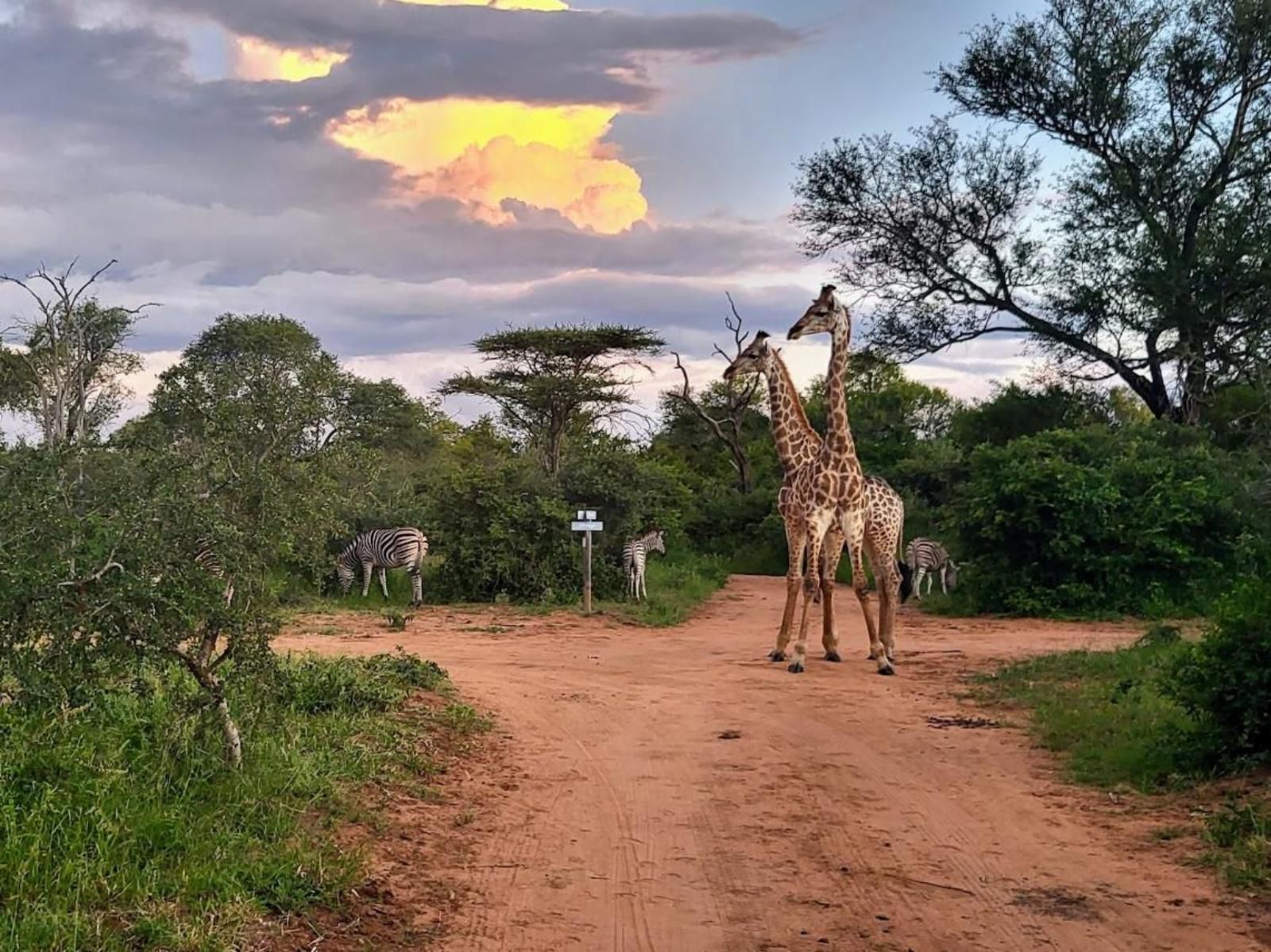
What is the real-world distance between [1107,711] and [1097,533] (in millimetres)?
9367

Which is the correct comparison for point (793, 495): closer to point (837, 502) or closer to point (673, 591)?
point (837, 502)

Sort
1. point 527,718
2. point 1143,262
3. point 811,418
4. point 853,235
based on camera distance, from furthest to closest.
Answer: point 811,418 < point 853,235 < point 1143,262 < point 527,718

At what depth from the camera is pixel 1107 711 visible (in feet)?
29.7

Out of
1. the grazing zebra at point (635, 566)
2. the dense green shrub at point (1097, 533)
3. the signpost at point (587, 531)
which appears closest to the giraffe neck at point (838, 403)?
the signpost at point (587, 531)

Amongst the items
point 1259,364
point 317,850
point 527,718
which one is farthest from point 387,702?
point 1259,364

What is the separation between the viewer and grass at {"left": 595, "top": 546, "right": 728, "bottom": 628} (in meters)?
17.9

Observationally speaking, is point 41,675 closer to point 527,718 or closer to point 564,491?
point 527,718

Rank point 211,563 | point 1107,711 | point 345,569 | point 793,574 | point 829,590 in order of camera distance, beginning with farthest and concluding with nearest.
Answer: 1. point 345,569
2. point 793,574
3. point 829,590
4. point 1107,711
5. point 211,563

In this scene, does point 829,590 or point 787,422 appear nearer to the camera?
point 829,590

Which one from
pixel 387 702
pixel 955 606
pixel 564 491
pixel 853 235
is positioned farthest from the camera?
pixel 853 235

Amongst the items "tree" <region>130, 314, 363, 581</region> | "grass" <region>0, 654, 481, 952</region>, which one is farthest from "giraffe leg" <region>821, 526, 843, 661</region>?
"grass" <region>0, 654, 481, 952</region>

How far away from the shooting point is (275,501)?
22.4ft

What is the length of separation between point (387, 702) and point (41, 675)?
324cm

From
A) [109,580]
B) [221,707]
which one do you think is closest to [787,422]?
[221,707]
